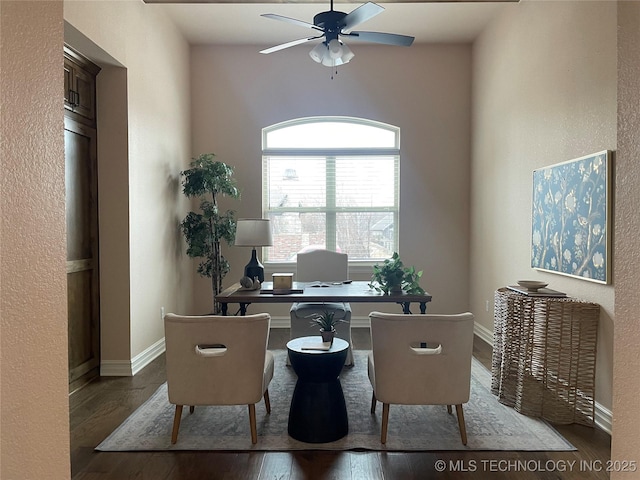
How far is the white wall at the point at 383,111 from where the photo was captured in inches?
219

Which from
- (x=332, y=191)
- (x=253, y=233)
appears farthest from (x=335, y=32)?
(x=332, y=191)

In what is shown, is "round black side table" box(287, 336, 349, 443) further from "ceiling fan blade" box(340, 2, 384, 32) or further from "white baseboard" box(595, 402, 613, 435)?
"ceiling fan blade" box(340, 2, 384, 32)

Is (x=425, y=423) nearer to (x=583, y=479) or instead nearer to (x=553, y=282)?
(x=583, y=479)

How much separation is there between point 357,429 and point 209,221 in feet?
9.75

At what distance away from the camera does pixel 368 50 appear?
218 inches

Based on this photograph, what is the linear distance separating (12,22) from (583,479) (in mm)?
2828

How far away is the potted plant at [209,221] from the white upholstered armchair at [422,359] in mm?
2715

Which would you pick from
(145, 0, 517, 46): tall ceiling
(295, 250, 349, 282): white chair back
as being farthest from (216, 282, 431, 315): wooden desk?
(145, 0, 517, 46): tall ceiling

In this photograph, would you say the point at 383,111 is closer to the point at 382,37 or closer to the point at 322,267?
the point at 382,37

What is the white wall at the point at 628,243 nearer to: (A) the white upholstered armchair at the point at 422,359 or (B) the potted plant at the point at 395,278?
(A) the white upholstered armchair at the point at 422,359

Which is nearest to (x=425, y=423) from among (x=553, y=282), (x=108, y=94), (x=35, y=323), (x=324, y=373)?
(x=324, y=373)

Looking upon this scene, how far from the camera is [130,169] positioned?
3.79 meters

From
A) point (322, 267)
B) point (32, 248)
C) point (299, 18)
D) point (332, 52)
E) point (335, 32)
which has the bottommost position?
point (322, 267)

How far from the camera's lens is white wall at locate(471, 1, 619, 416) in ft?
9.27
